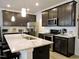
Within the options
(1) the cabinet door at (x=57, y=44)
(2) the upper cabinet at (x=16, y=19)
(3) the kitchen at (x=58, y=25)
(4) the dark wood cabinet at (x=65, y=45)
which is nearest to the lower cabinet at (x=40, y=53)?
(3) the kitchen at (x=58, y=25)

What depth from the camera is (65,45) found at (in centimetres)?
432

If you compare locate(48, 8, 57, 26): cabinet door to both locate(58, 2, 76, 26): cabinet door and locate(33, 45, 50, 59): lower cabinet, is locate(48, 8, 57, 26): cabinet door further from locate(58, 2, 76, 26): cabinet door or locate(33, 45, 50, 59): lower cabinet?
locate(33, 45, 50, 59): lower cabinet

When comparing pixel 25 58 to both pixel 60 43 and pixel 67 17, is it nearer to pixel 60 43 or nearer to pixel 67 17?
pixel 60 43

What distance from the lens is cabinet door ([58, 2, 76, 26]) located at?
447cm

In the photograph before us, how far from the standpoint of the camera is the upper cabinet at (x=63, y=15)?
4.47 meters

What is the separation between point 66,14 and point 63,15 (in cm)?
24

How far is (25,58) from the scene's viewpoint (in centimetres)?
187

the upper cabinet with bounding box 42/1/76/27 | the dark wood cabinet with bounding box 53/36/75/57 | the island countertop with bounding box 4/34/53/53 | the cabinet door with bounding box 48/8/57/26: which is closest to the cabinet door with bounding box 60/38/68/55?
the dark wood cabinet with bounding box 53/36/75/57

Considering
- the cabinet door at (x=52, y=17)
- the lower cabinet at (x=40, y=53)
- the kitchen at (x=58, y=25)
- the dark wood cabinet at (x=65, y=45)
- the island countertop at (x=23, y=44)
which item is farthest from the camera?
the cabinet door at (x=52, y=17)

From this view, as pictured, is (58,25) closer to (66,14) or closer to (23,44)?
(66,14)

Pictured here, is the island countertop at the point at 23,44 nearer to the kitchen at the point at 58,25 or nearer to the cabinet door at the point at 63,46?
the kitchen at the point at 58,25

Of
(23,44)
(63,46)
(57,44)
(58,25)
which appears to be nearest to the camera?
(23,44)

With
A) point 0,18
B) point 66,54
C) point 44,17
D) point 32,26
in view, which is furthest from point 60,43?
point 0,18

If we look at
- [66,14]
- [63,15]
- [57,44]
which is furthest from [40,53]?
[63,15]
